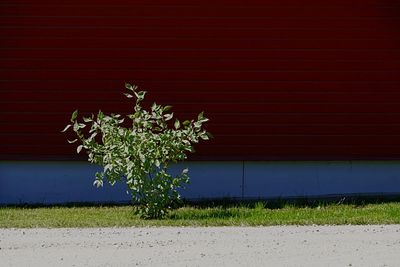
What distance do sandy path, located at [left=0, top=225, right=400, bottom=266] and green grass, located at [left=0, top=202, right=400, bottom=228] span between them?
0.42 m

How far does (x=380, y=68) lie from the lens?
13.6 meters

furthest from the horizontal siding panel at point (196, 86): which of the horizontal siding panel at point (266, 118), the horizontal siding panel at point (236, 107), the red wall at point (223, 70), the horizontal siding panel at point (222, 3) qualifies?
the horizontal siding panel at point (222, 3)

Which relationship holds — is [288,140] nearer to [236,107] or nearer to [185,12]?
[236,107]

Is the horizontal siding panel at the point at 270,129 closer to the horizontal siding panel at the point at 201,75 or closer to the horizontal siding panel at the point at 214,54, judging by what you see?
the horizontal siding panel at the point at 201,75

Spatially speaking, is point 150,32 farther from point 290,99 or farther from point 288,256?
point 288,256

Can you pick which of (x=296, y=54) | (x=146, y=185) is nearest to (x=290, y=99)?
(x=296, y=54)

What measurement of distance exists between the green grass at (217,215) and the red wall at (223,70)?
3.64 feet

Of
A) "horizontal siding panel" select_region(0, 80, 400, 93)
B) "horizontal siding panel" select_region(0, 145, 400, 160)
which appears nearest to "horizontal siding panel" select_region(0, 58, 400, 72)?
"horizontal siding panel" select_region(0, 80, 400, 93)

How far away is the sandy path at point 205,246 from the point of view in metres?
8.52

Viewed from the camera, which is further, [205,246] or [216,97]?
[216,97]

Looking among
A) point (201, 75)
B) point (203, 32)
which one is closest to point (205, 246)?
point (201, 75)

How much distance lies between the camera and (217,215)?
11664 mm

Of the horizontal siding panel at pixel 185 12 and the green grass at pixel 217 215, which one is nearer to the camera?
the green grass at pixel 217 215

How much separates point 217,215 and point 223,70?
265 centimetres
